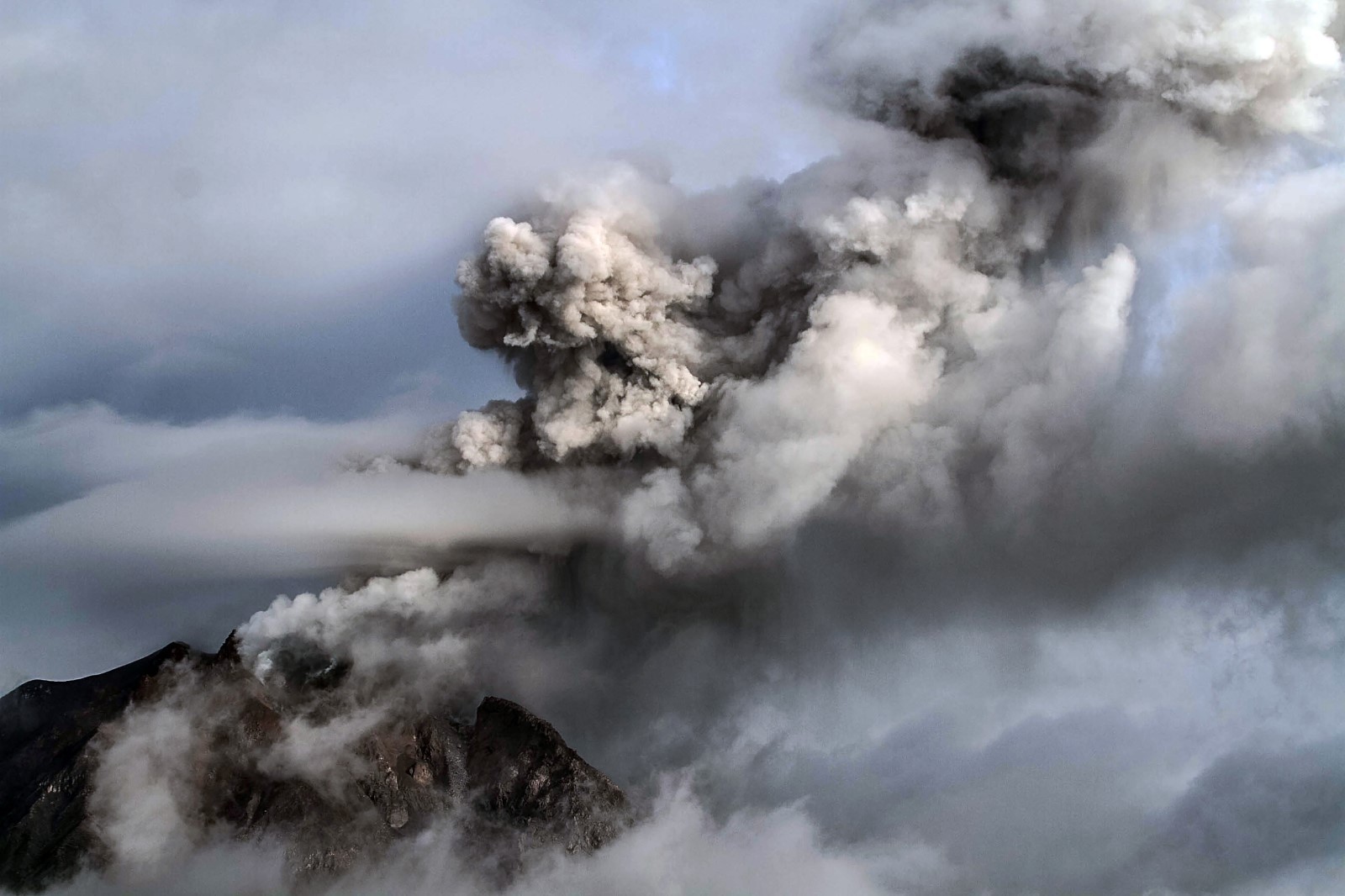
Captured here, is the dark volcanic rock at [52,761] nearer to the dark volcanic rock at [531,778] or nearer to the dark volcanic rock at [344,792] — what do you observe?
the dark volcanic rock at [344,792]

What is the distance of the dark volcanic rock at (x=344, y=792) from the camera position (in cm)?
15250

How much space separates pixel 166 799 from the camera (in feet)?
523

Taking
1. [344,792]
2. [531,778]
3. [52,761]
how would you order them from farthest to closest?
[52,761], [531,778], [344,792]

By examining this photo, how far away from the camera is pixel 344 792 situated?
502 feet

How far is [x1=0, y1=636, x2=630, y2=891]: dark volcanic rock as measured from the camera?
152500mm

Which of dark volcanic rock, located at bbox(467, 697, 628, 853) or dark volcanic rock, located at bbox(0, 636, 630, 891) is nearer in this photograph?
dark volcanic rock, located at bbox(0, 636, 630, 891)

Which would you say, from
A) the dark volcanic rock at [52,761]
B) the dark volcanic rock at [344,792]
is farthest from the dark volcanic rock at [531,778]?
the dark volcanic rock at [52,761]

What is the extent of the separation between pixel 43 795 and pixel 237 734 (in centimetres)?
3055

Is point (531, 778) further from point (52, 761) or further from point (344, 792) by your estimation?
point (52, 761)

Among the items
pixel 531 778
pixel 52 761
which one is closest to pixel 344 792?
pixel 531 778

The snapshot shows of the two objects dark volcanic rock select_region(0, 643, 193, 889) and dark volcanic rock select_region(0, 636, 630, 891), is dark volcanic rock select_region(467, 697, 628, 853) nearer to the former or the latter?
dark volcanic rock select_region(0, 636, 630, 891)

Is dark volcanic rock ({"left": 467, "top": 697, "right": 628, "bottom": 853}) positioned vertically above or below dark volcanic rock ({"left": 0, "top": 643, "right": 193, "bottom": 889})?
above

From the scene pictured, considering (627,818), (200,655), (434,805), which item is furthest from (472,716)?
(200,655)

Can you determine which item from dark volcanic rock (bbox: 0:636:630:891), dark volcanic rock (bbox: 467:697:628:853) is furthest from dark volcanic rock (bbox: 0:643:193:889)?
dark volcanic rock (bbox: 467:697:628:853)
